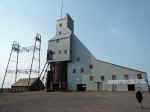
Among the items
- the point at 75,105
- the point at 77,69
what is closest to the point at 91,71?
the point at 77,69

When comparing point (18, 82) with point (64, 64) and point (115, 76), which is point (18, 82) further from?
point (115, 76)

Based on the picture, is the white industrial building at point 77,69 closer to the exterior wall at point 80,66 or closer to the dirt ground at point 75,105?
the exterior wall at point 80,66

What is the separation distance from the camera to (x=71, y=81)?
38438 millimetres

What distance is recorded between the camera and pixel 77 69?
38.2 m

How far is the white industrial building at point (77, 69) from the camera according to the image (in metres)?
32.8

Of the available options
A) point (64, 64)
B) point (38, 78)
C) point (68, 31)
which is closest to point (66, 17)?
point (68, 31)

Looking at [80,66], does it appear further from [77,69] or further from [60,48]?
[60,48]

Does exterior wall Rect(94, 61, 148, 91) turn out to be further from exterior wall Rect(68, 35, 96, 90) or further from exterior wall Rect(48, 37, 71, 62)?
exterior wall Rect(48, 37, 71, 62)

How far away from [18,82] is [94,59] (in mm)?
38279

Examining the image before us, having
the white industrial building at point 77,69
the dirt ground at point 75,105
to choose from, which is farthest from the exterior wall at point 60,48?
the dirt ground at point 75,105

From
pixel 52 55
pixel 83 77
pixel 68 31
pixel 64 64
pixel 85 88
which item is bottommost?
pixel 85 88

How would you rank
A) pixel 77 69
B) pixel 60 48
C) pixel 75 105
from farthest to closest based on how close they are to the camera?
1. pixel 60 48
2. pixel 77 69
3. pixel 75 105

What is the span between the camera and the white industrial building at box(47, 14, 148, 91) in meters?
32.8

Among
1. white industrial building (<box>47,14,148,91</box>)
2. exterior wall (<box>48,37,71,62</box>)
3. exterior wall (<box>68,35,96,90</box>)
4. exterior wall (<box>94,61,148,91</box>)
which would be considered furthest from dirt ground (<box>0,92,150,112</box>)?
exterior wall (<box>48,37,71,62</box>)
